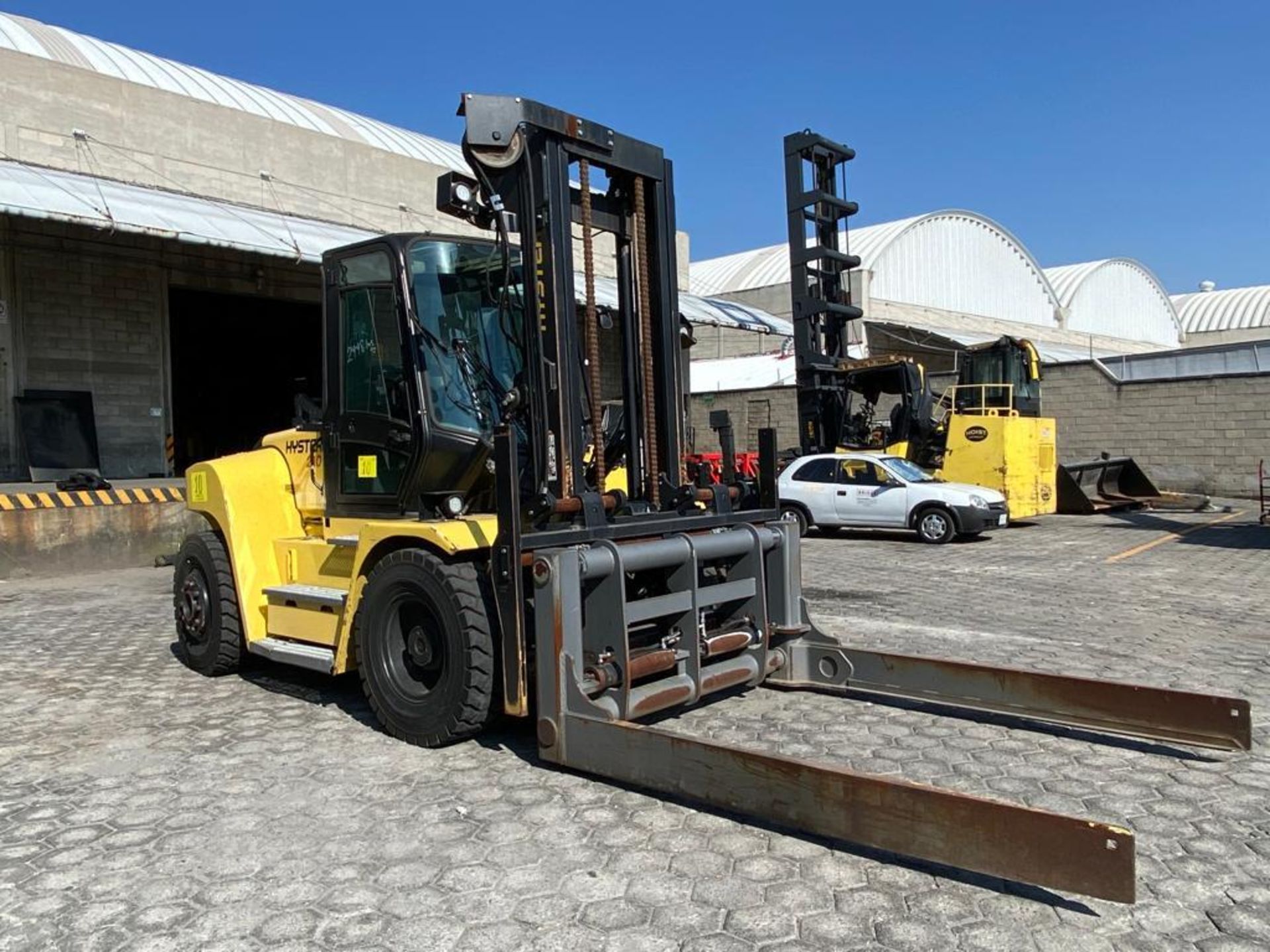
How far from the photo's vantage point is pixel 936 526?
15.4 m

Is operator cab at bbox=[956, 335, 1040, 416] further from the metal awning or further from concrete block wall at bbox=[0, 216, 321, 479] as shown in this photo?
concrete block wall at bbox=[0, 216, 321, 479]

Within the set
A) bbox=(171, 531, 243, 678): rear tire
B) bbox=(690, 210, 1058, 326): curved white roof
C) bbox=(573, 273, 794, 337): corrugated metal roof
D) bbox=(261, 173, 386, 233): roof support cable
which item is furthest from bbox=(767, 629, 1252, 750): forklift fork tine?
bbox=(690, 210, 1058, 326): curved white roof

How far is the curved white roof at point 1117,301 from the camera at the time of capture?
52.8 metres

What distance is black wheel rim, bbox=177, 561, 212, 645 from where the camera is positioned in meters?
6.73

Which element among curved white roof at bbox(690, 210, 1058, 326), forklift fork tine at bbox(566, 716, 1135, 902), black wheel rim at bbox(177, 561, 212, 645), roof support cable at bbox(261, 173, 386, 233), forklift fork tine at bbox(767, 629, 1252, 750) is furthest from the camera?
curved white roof at bbox(690, 210, 1058, 326)

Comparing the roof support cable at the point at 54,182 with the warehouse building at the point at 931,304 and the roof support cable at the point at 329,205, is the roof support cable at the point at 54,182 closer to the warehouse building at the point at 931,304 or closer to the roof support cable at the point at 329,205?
the roof support cable at the point at 329,205

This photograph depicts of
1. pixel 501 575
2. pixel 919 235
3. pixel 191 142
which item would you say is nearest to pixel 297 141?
pixel 191 142

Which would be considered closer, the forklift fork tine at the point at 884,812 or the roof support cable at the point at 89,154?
the forklift fork tine at the point at 884,812

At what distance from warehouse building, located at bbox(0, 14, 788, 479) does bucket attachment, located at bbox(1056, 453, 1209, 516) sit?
849 centimetres

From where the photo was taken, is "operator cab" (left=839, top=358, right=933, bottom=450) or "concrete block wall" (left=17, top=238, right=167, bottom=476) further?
"operator cab" (left=839, top=358, right=933, bottom=450)

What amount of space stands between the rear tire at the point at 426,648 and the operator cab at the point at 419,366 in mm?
513

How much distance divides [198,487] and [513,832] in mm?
4014

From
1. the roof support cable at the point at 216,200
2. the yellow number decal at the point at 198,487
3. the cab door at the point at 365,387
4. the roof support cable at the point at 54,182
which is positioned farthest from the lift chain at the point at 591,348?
the roof support cable at the point at 216,200

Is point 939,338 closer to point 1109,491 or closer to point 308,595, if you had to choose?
point 1109,491
